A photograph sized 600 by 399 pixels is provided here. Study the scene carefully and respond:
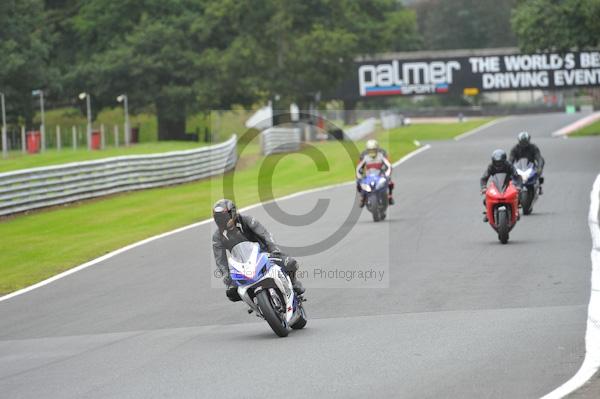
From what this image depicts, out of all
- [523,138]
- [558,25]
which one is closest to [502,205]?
[523,138]

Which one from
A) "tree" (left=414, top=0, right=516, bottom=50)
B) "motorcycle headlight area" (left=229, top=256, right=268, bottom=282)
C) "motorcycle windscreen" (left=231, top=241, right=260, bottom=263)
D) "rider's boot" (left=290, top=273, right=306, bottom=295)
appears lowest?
"rider's boot" (left=290, top=273, right=306, bottom=295)

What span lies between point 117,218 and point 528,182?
9968mm

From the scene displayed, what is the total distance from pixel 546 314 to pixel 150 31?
5704 centimetres

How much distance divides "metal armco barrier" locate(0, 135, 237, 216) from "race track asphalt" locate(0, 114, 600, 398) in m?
7.21

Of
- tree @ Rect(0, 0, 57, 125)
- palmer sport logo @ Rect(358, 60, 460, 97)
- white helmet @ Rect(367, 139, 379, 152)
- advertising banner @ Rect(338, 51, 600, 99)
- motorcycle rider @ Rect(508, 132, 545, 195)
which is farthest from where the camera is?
palmer sport logo @ Rect(358, 60, 460, 97)

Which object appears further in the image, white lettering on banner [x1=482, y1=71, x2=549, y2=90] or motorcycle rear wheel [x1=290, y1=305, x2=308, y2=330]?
white lettering on banner [x1=482, y1=71, x2=549, y2=90]

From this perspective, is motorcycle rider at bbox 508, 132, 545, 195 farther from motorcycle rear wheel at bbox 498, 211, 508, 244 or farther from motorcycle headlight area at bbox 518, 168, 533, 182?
motorcycle rear wheel at bbox 498, 211, 508, 244

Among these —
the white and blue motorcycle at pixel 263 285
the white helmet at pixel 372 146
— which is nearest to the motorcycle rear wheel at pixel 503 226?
the white helmet at pixel 372 146

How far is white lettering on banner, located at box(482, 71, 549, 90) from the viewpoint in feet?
215

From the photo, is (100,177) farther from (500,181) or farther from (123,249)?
(500,181)

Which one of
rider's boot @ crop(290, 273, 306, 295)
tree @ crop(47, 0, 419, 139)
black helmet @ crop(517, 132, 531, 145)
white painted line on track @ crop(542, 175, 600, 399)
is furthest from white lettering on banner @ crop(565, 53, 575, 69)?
rider's boot @ crop(290, 273, 306, 295)

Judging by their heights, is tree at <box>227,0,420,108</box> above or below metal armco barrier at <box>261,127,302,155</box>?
above

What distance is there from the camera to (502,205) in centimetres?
1866

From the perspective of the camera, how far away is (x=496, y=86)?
2613 inches
